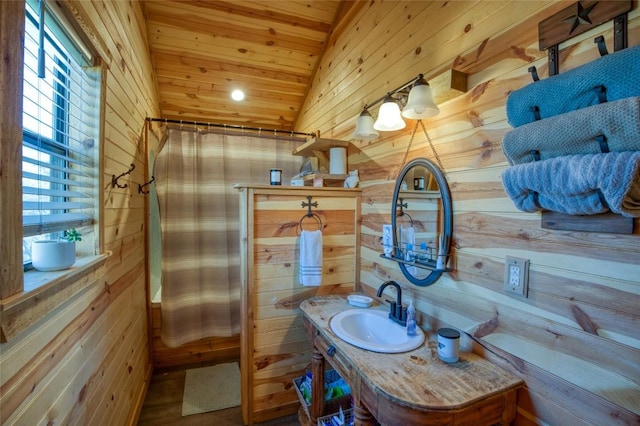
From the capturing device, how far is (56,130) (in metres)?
1.05

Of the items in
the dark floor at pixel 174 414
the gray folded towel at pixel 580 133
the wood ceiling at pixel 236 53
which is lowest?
the dark floor at pixel 174 414

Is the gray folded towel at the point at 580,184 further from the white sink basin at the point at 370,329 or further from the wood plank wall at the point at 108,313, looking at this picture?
the wood plank wall at the point at 108,313

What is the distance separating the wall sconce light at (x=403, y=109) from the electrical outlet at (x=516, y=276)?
70 cm

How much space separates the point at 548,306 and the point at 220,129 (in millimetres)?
2636

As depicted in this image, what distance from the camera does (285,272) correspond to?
2.00 metres

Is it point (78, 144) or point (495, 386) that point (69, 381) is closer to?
point (78, 144)

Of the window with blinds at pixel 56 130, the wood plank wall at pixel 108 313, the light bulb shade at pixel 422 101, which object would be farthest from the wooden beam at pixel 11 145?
the light bulb shade at pixel 422 101

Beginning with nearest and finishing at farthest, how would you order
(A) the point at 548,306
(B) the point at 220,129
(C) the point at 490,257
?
(A) the point at 548,306, (C) the point at 490,257, (B) the point at 220,129

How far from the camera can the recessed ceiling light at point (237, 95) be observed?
2.93 metres

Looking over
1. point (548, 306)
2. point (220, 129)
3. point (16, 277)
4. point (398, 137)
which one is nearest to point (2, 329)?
point (16, 277)

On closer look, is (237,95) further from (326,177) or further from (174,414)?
(174,414)

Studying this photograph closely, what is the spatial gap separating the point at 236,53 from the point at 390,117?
1.83 metres

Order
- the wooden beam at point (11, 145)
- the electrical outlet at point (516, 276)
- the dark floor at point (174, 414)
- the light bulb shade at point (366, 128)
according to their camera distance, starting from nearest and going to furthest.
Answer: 1. the wooden beam at point (11, 145)
2. the electrical outlet at point (516, 276)
3. the light bulb shade at point (366, 128)
4. the dark floor at point (174, 414)

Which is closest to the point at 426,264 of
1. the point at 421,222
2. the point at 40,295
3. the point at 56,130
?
the point at 421,222
